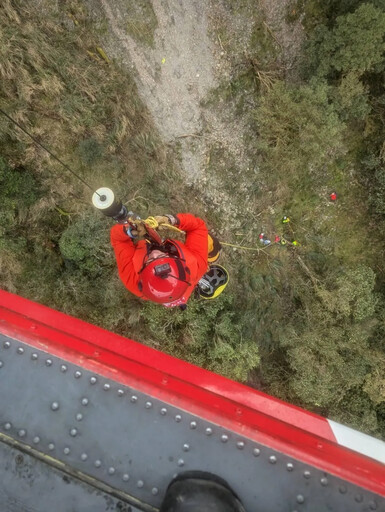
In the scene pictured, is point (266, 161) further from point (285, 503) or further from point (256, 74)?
point (285, 503)

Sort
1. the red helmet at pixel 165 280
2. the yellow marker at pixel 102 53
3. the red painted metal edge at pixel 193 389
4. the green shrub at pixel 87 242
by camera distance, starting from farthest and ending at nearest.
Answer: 1. the yellow marker at pixel 102 53
2. the green shrub at pixel 87 242
3. the red helmet at pixel 165 280
4. the red painted metal edge at pixel 193 389

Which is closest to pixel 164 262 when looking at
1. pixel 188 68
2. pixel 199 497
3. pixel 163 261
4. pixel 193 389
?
pixel 163 261

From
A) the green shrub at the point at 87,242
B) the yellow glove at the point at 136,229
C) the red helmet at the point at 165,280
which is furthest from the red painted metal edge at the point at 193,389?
the green shrub at the point at 87,242

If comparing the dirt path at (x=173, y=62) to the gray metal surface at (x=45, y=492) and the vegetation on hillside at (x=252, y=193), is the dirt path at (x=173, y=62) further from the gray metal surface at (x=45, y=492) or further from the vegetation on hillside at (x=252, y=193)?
the gray metal surface at (x=45, y=492)

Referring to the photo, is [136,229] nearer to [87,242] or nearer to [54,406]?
[54,406]

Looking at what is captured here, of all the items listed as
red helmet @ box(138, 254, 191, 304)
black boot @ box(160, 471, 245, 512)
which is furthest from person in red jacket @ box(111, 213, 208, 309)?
black boot @ box(160, 471, 245, 512)

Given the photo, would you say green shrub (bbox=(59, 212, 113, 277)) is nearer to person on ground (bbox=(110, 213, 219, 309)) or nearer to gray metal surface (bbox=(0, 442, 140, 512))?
person on ground (bbox=(110, 213, 219, 309))

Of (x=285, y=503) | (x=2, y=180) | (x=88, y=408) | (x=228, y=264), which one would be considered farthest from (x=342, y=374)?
(x=2, y=180)
